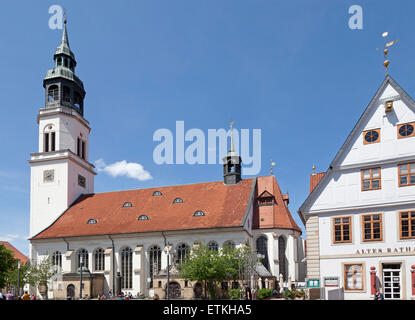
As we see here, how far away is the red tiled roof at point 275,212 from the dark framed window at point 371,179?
83.9ft

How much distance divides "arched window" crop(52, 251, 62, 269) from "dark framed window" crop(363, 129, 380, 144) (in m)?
41.9

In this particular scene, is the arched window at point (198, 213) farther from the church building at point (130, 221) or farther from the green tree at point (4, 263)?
the green tree at point (4, 263)

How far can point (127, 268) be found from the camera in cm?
5266

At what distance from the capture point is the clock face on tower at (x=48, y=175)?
6094cm

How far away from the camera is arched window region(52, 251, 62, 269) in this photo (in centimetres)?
5531

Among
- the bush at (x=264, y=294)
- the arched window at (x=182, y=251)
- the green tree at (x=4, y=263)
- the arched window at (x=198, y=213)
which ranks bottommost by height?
the bush at (x=264, y=294)

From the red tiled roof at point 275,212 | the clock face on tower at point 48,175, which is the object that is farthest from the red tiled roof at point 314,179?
the clock face on tower at point 48,175

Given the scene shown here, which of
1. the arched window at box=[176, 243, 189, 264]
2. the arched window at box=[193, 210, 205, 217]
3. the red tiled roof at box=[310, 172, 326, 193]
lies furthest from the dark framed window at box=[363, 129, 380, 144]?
the arched window at box=[176, 243, 189, 264]

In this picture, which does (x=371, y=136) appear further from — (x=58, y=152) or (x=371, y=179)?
(x=58, y=152)

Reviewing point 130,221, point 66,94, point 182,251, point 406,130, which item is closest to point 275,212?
point 182,251

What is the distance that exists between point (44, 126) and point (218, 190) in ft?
87.0

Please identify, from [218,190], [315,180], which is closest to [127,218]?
[218,190]

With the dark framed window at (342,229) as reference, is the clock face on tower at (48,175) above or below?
above
